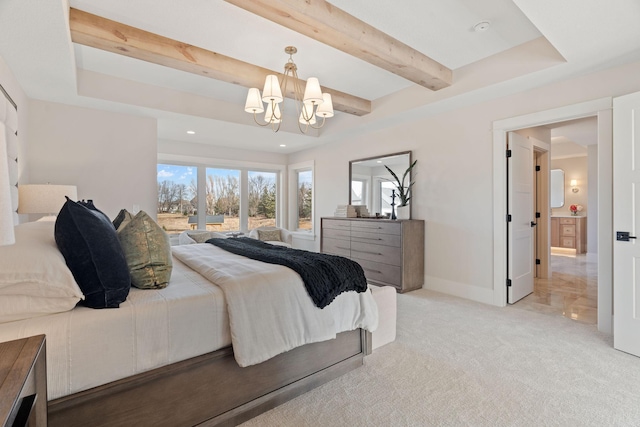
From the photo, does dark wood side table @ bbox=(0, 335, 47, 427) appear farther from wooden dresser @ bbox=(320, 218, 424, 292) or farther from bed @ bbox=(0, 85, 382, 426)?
wooden dresser @ bbox=(320, 218, 424, 292)

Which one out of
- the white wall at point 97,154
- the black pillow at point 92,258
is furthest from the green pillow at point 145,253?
the white wall at point 97,154

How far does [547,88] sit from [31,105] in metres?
5.36

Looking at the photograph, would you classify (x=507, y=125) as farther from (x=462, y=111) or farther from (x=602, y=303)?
(x=602, y=303)

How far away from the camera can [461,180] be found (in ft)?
12.5

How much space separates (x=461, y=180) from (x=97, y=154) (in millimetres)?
4433

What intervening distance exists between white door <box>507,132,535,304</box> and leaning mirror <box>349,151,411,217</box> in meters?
1.30

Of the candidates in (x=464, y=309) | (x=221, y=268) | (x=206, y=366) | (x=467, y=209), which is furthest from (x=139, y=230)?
(x=467, y=209)

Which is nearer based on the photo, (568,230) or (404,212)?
(404,212)

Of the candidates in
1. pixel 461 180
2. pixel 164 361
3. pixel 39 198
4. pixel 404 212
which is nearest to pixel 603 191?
pixel 461 180

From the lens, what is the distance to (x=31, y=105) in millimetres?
3258

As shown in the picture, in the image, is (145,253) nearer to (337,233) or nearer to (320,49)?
(320,49)

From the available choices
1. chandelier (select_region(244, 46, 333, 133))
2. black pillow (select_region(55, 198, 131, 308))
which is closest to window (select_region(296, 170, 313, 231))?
chandelier (select_region(244, 46, 333, 133))

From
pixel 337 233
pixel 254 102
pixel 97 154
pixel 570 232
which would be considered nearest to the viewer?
pixel 254 102

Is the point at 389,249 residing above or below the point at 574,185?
below
